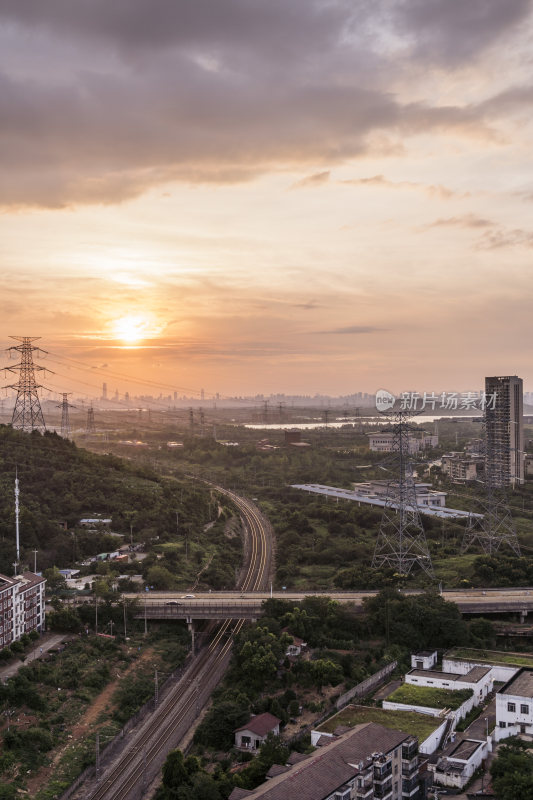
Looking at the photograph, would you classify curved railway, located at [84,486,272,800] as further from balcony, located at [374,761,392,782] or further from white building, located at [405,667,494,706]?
white building, located at [405,667,494,706]

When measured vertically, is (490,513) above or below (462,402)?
below

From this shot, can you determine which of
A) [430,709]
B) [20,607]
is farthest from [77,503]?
[430,709]

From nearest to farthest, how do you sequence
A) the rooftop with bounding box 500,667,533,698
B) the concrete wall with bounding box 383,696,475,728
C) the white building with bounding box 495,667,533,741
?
the white building with bounding box 495,667,533,741
the rooftop with bounding box 500,667,533,698
the concrete wall with bounding box 383,696,475,728

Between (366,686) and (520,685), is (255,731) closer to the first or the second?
(366,686)

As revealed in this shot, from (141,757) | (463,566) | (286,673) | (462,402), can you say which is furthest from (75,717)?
(462,402)

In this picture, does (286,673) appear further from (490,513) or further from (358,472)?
(358,472)

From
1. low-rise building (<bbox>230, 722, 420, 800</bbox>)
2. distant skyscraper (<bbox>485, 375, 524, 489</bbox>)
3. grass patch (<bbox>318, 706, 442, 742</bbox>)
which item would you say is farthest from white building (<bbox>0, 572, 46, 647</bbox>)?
distant skyscraper (<bbox>485, 375, 524, 489</bbox>)

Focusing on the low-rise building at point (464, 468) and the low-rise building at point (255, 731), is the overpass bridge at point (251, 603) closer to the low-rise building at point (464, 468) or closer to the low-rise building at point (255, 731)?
the low-rise building at point (255, 731)
